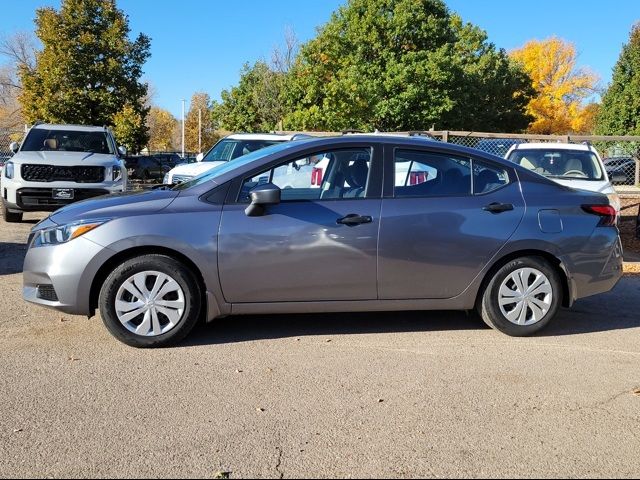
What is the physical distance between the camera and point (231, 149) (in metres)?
11.6

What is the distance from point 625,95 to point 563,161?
3441 cm

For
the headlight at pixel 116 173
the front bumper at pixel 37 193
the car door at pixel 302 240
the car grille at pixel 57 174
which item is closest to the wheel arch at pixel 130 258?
the car door at pixel 302 240

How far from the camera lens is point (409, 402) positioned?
3.84 metres

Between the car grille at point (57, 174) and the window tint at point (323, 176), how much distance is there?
22.7 feet

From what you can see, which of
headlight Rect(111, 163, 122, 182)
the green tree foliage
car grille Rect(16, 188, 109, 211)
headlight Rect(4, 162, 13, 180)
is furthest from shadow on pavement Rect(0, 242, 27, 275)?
the green tree foliage

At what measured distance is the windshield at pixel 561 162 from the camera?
9758mm

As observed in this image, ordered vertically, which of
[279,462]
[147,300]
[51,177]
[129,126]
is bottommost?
[279,462]

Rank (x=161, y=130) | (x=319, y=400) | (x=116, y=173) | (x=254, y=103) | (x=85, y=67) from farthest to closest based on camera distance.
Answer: (x=161, y=130) → (x=254, y=103) → (x=85, y=67) → (x=116, y=173) → (x=319, y=400)

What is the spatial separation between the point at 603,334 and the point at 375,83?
2137 cm

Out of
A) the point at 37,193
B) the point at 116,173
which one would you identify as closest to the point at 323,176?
the point at 116,173

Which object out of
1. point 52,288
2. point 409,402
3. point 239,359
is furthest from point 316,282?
point 52,288

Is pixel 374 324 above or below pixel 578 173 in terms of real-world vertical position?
below

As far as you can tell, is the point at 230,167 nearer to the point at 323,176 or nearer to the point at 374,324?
the point at 323,176

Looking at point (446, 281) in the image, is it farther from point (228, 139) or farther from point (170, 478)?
point (228, 139)
